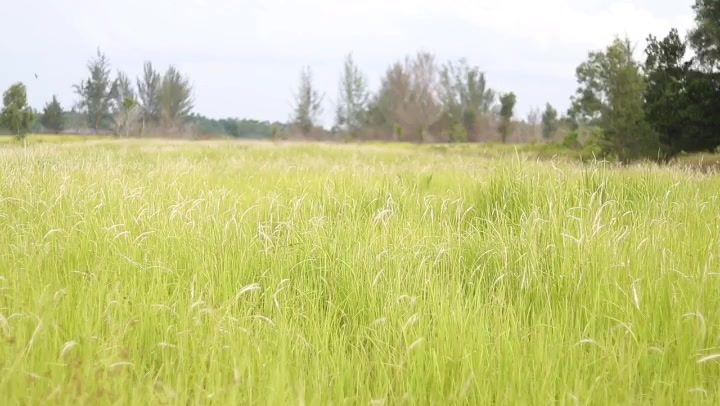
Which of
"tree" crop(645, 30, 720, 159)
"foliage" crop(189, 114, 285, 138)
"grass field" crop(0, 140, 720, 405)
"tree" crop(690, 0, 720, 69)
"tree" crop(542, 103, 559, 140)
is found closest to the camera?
"grass field" crop(0, 140, 720, 405)

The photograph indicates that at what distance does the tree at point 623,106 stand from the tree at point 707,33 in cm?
284

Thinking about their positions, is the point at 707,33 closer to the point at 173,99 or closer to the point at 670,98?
→ the point at 670,98

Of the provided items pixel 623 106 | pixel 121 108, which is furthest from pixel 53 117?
pixel 623 106

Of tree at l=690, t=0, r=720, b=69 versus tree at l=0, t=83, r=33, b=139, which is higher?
tree at l=690, t=0, r=720, b=69

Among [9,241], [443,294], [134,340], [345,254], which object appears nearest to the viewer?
[134,340]

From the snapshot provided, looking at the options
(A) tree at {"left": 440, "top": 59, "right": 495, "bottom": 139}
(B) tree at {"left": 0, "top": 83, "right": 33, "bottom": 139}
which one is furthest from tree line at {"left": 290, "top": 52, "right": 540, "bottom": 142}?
(B) tree at {"left": 0, "top": 83, "right": 33, "bottom": 139}

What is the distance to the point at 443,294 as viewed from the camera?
2055mm

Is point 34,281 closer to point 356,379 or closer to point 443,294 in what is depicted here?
point 356,379

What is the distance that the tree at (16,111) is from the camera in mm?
27984

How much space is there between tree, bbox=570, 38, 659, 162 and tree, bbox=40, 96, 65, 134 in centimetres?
5044

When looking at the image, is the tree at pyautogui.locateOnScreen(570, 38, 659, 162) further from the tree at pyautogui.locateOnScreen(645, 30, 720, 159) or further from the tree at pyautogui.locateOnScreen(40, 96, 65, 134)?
the tree at pyautogui.locateOnScreen(40, 96, 65, 134)

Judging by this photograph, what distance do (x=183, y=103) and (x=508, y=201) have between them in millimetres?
59360

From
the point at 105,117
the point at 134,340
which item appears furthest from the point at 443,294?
the point at 105,117

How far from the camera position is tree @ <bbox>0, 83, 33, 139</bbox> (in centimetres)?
2798
